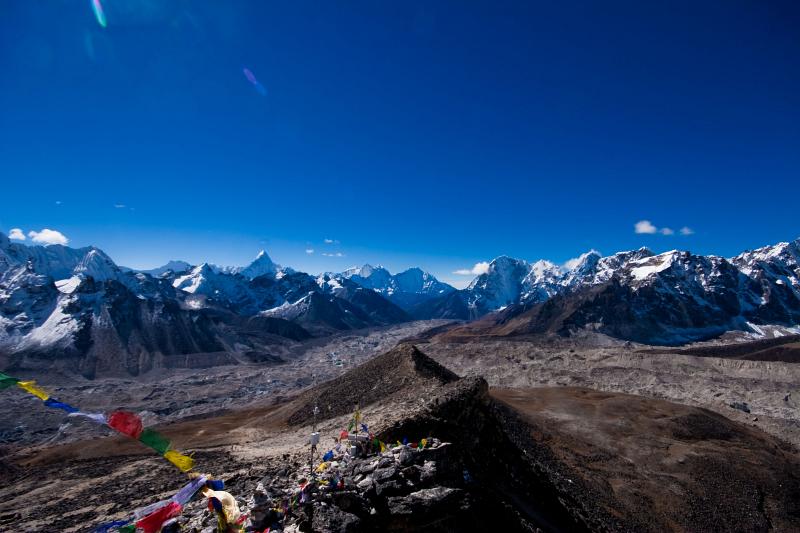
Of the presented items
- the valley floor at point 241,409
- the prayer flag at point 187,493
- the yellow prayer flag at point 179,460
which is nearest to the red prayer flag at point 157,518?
the prayer flag at point 187,493

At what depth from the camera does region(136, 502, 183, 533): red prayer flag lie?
1024 cm

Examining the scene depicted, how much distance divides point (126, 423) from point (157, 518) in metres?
3.37

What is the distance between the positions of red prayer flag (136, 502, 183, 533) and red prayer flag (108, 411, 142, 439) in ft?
8.00

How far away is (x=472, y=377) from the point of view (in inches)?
992

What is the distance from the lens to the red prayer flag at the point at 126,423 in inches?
356

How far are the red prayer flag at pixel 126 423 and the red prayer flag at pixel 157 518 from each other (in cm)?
244

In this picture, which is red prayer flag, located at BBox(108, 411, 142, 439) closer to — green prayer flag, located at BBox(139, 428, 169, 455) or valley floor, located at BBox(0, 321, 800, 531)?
Answer: green prayer flag, located at BBox(139, 428, 169, 455)

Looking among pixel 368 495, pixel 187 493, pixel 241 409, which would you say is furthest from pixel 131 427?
pixel 241 409

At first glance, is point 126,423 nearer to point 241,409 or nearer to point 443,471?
point 443,471

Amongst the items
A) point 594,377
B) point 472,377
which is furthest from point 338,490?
point 594,377

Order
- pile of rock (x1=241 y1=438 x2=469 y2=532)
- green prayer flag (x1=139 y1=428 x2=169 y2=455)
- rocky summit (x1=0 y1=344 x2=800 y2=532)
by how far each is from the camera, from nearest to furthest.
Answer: green prayer flag (x1=139 y1=428 x2=169 y2=455)
pile of rock (x1=241 y1=438 x2=469 y2=532)
rocky summit (x1=0 y1=344 x2=800 y2=532)

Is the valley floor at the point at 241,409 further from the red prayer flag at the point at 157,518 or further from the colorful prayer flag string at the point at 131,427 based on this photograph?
the colorful prayer flag string at the point at 131,427

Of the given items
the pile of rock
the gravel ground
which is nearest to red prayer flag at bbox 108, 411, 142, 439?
the pile of rock

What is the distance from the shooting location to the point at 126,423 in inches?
361
